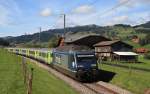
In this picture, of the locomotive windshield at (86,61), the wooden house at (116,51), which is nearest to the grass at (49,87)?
the locomotive windshield at (86,61)

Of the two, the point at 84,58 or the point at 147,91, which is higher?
the point at 84,58

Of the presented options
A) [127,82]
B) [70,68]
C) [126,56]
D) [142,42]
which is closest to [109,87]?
[127,82]

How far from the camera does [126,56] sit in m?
85.9

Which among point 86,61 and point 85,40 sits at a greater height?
point 85,40

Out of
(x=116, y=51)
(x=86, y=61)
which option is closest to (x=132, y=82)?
(x=86, y=61)

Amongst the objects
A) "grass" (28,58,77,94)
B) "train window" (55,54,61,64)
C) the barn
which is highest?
the barn

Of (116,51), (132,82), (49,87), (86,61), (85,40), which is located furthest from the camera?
(85,40)

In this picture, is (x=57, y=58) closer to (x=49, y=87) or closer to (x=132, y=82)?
(x=132, y=82)

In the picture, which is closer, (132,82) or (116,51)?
(132,82)

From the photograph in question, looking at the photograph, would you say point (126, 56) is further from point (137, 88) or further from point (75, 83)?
point (137, 88)

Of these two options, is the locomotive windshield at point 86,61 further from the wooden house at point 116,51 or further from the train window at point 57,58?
the wooden house at point 116,51

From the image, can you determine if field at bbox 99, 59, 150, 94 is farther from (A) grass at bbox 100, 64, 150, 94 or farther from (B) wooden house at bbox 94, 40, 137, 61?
(B) wooden house at bbox 94, 40, 137, 61

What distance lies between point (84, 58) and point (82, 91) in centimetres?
704

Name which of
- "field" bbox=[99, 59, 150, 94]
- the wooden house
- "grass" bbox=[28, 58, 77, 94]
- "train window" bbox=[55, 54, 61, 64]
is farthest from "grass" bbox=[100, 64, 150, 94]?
the wooden house
